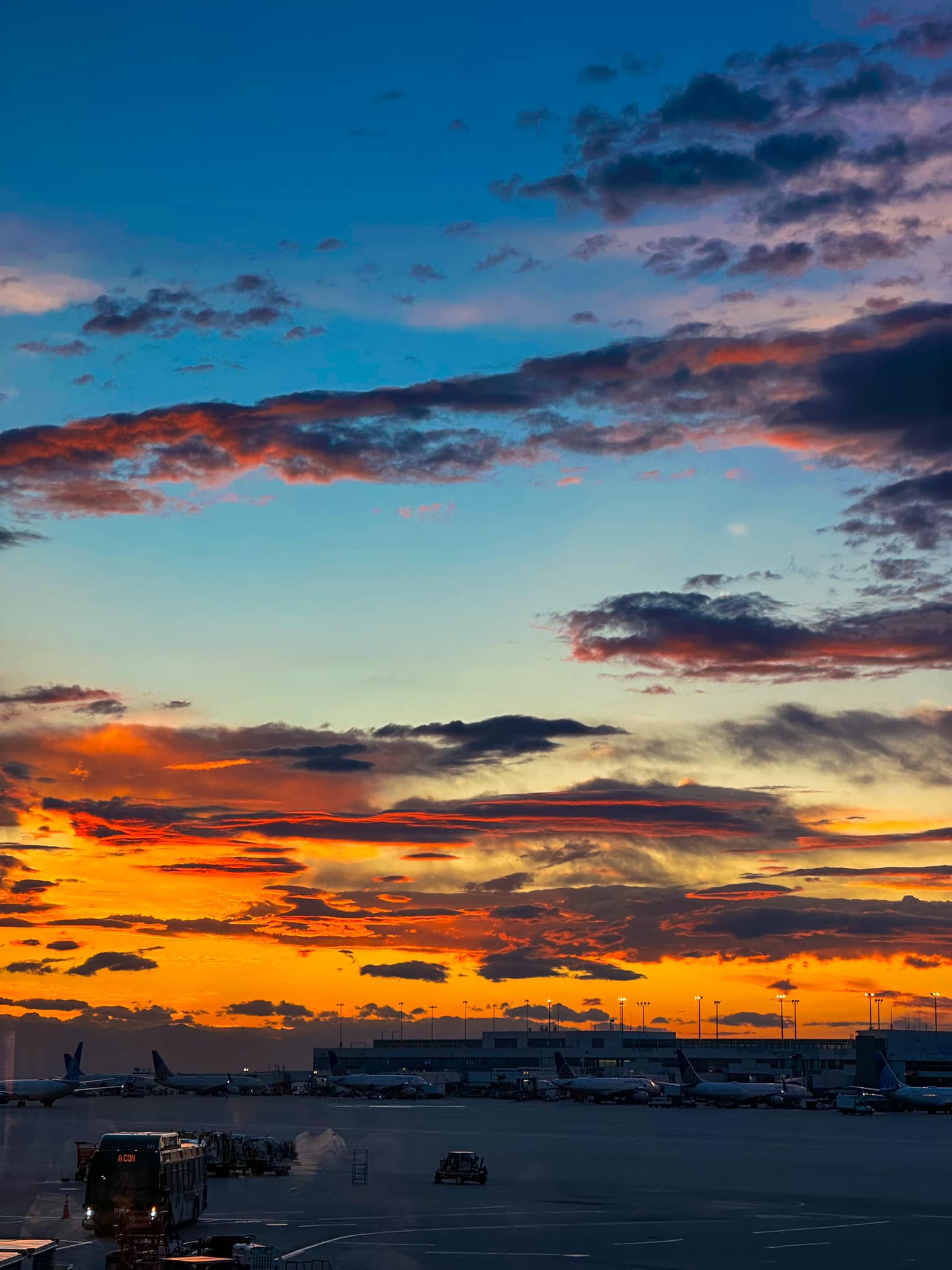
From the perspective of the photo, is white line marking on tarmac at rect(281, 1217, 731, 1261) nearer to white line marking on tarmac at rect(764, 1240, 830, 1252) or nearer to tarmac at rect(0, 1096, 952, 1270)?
tarmac at rect(0, 1096, 952, 1270)

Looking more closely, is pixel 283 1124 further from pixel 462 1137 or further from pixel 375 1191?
pixel 375 1191

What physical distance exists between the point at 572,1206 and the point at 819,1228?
47.9ft

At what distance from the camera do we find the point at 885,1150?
455 feet

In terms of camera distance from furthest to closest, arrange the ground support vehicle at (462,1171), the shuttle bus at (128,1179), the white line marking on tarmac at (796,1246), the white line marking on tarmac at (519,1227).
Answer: the ground support vehicle at (462,1171)
the white line marking on tarmac at (796,1246)
the white line marking on tarmac at (519,1227)
the shuttle bus at (128,1179)

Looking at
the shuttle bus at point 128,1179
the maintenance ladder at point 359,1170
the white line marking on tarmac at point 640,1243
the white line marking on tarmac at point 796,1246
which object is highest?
the shuttle bus at point 128,1179

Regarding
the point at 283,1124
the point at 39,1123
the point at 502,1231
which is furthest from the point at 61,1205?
the point at 39,1123

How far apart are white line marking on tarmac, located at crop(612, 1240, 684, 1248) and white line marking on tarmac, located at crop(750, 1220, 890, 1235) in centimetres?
590

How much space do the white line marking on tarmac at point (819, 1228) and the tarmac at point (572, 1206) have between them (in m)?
0.18

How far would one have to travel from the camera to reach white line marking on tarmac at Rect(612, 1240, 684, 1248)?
62.2 meters

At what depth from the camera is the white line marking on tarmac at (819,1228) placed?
68938mm

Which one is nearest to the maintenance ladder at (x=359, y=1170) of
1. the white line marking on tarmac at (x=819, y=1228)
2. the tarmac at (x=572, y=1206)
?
the tarmac at (x=572, y=1206)

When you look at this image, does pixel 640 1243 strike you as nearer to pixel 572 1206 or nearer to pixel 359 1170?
pixel 572 1206

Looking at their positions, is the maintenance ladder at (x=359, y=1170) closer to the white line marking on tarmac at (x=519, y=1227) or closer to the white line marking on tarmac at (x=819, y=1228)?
the white line marking on tarmac at (x=519, y=1227)

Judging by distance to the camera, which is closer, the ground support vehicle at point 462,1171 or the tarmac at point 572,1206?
the tarmac at point 572,1206
